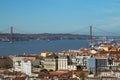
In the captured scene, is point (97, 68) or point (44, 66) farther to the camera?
point (44, 66)

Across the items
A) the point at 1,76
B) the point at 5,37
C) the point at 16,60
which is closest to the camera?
the point at 1,76

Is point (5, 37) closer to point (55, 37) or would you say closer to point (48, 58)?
point (55, 37)

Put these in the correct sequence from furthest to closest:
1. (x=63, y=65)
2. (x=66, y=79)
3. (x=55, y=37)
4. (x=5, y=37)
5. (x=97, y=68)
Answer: (x=55, y=37) → (x=5, y=37) → (x=63, y=65) → (x=97, y=68) → (x=66, y=79)

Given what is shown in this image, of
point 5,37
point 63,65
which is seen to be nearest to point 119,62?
point 63,65

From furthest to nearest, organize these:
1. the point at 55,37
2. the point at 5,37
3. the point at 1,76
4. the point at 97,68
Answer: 1. the point at 55,37
2. the point at 5,37
3. the point at 97,68
4. the point at 1,76

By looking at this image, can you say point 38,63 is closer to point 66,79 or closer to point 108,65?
point 108,65

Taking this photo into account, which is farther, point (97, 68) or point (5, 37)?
point (5, 37)

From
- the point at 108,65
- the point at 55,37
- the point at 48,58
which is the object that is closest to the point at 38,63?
the point at 48,58

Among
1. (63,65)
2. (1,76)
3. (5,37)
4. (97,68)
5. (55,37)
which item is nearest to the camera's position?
(1,76)
